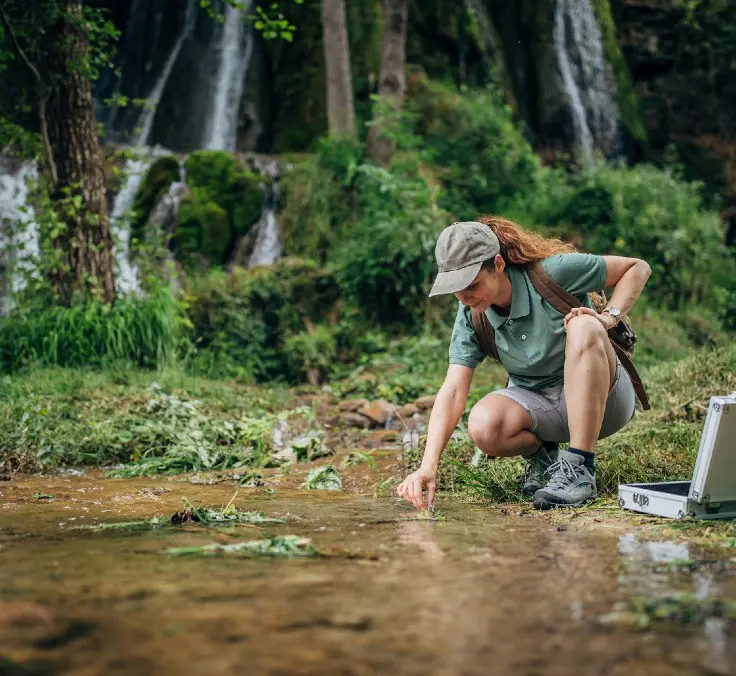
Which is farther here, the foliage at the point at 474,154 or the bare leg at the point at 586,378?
the foliage at the point at 474,154

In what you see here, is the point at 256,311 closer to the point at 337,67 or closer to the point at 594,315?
the point at 337,67

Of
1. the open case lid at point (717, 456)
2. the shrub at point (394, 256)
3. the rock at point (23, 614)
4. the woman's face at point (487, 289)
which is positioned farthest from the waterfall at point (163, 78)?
the rock at point (23, 614)

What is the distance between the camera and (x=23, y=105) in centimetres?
816

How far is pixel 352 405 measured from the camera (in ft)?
24.7

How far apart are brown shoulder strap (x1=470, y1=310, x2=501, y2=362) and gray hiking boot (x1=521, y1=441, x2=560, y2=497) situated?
0.55 meters

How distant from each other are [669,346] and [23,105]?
750 cm

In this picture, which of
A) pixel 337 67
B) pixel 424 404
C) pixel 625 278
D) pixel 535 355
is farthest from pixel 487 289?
pixel 337 67

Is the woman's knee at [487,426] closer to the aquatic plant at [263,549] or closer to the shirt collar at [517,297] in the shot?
the shirt collar at [517,297]

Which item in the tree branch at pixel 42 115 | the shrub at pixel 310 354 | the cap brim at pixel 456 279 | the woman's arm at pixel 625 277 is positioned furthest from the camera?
the shrub at pixel 310 354

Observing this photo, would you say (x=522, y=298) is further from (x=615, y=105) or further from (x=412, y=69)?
(x=615, y=105)

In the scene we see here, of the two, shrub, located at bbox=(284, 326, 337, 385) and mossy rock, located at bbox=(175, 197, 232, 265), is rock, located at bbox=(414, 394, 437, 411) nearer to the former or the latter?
shrub, located at bbox=(284, 326, 337, 385)

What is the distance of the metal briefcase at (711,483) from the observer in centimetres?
289

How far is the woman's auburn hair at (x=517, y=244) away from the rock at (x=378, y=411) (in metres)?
3.72

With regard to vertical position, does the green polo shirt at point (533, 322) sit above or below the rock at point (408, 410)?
above
